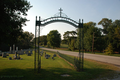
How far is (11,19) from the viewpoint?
7.85 metres

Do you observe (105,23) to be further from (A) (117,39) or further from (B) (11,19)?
(B) (11,19)

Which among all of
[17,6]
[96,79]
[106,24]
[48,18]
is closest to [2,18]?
[17,6]

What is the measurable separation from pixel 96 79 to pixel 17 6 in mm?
8308

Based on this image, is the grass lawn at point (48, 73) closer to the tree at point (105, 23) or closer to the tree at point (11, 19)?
the tree at point (11, 19)

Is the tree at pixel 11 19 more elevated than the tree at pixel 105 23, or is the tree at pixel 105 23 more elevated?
the tree at pixel 105 23

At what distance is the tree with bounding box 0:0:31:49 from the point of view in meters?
6.67

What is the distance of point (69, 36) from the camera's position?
57.3 m

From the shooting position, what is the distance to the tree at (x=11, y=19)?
6.67 metres

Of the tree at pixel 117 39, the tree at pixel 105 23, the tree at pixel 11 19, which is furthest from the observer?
the tree at pixel 105 23

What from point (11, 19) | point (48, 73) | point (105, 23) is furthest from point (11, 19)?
point (105, 23)

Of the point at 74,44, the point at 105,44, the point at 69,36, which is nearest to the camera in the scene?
the point at 105,44

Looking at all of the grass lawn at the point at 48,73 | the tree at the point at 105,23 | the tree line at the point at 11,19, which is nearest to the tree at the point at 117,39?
the tree at the point at 105,23

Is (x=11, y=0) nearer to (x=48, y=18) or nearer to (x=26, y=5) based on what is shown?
(x=26, y=5)

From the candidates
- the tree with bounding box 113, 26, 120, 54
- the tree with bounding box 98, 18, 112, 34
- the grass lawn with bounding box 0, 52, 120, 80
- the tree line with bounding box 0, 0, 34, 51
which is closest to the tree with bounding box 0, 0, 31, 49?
the tree line with bounding box 0, 0, 34, 51
